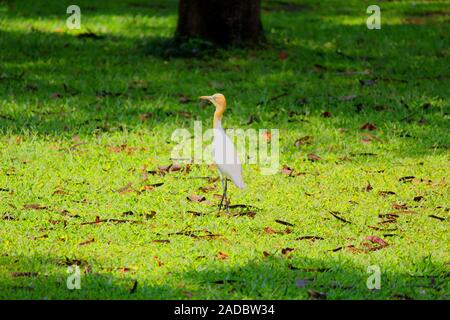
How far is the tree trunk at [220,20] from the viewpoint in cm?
Answer: 1386

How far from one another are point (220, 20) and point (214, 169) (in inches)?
204

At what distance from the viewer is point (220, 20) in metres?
13.9

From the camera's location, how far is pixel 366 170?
9.19 m

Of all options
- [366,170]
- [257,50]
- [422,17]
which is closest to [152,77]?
[257,50]

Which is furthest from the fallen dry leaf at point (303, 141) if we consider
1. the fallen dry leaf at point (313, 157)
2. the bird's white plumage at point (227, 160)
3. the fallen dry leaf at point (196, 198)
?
the bird's white plumage at point (227, 160)

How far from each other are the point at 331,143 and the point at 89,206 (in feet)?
10.7

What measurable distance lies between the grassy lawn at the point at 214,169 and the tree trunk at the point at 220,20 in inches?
12.4

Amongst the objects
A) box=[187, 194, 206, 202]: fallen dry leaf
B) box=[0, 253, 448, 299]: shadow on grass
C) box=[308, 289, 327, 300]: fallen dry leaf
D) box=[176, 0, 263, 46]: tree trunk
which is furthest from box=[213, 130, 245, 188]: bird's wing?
box=[176, 0, 263, 46]: tree trunk

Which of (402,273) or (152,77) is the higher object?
(152,77)

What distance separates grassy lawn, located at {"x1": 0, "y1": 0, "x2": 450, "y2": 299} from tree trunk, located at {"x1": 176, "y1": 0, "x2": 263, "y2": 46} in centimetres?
31

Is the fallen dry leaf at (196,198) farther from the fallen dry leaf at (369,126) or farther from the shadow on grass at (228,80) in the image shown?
the fallen dry leaf at (369,126)

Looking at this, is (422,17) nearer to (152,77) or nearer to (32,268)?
(152,77)

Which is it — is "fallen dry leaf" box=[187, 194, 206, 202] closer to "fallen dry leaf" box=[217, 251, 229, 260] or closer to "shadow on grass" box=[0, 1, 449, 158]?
"fallen dry leaf" box=[217, 251, 229, 260]

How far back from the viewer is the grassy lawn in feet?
20.9
